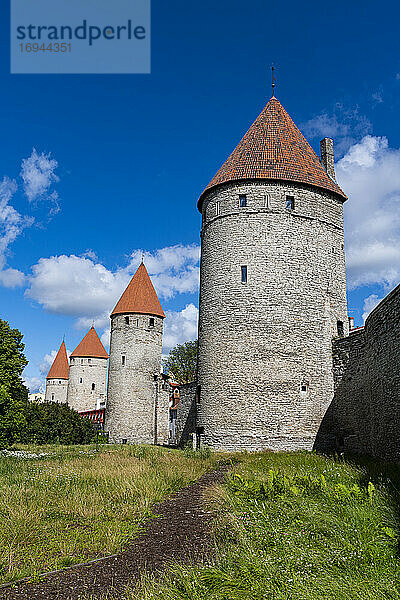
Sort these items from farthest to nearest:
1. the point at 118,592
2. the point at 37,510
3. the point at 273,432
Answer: the point at 273,432, the point at 37,510, the point at 118,592

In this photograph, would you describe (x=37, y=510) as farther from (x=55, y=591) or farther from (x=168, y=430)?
(x=168, y=430)

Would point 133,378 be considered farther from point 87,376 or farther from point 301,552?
point 301,552

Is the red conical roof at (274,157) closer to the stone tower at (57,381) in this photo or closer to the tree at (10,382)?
the tree at (10,382)

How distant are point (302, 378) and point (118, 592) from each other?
536 inches

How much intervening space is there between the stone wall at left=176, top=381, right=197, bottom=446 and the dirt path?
15.6 metres

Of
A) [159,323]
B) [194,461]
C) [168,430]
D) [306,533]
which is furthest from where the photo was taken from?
[159,323]

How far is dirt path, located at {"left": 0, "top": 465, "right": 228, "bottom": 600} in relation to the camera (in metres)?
4.66

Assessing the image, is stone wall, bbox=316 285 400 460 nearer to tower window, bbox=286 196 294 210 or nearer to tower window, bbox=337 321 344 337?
tower window, bbox=337 321 344 337

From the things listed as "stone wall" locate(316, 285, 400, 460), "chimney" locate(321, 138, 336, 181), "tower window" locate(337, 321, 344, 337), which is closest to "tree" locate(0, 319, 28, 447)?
"stone wall" locate(316, 285, 400, 460)

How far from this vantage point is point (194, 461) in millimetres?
13445

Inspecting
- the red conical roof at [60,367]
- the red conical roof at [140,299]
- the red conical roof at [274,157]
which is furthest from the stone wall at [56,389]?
the red conical roof at [274,157]

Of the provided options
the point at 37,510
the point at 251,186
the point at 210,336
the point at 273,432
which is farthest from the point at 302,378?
the point at 37,510

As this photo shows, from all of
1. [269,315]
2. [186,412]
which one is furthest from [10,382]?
[269,315]

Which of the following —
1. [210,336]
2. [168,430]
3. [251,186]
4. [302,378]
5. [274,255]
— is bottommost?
[168,430]
